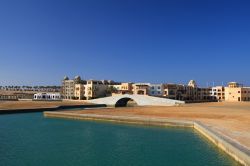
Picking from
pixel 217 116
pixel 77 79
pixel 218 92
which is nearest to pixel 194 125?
pixel 217 116

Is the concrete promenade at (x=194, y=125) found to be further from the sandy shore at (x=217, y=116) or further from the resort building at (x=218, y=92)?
the resort building at (x=218, y=92)

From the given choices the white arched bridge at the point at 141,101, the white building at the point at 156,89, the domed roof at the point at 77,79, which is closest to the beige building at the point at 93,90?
the domed roof at the point at 77,79

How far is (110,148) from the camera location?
24.7 meters

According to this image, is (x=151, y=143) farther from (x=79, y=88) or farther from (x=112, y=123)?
(x=79, y=88)

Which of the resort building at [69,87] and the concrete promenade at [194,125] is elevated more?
the resort building at [69,87]

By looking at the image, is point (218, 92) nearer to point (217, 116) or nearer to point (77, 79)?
point (77, 79)

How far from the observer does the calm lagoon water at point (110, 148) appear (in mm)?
20141

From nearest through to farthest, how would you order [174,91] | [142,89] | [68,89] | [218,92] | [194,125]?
[194,125], [174,91], [142,89], [218,92], [68,89]

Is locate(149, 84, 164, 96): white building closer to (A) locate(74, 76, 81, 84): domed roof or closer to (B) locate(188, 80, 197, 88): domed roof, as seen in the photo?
(B) locate(188, 80, 197, 88): domed roof

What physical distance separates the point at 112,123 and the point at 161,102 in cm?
3526

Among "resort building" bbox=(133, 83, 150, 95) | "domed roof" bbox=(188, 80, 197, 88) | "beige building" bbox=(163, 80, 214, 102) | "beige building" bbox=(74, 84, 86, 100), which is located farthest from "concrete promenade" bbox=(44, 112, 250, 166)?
"domed roof" bbox=(188, 80, 197, 88)

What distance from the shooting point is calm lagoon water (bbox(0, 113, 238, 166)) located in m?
20.1

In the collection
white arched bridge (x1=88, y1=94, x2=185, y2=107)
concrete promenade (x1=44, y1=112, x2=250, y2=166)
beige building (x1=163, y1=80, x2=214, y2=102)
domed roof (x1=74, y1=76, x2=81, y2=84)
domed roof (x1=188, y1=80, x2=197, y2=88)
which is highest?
domed roof (x1=74, y1=76, x2=81, y2=84)

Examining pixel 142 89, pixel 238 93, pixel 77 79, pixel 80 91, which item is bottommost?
pixel 238 93
